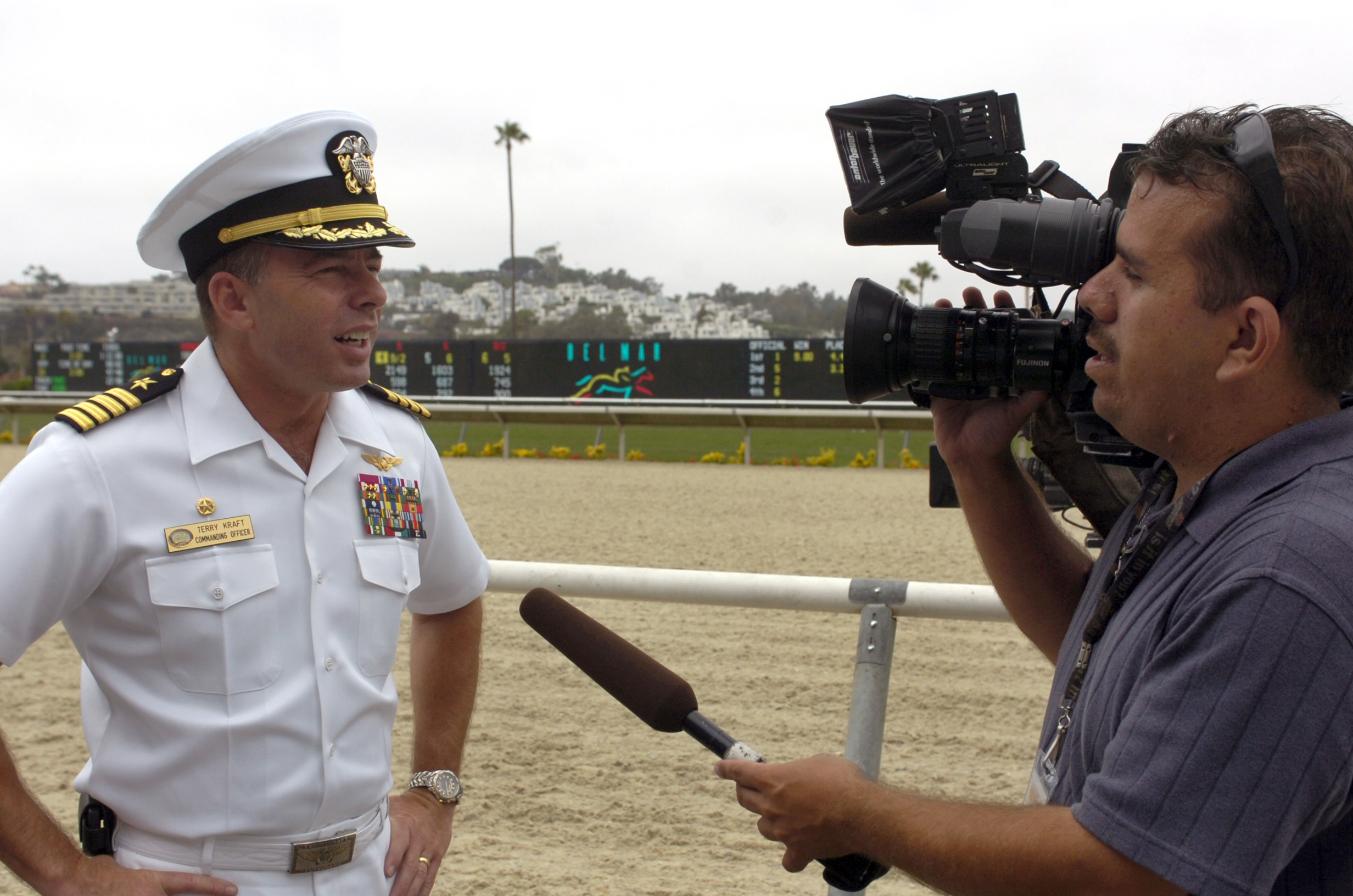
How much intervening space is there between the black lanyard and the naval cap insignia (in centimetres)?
134

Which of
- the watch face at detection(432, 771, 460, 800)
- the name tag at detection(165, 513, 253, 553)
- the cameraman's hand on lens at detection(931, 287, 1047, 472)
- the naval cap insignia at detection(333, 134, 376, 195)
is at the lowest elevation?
the watch face at detection(432, 771, 460, 800)

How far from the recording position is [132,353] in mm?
20953

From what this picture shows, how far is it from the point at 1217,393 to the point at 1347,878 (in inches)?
21.4

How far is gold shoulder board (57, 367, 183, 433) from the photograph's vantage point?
1610 millimetres

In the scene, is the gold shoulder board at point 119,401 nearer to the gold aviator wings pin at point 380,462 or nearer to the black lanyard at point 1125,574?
the gold aviator wings pin at point 380,462

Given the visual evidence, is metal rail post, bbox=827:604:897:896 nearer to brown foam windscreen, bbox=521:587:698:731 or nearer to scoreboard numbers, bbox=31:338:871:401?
brown foam windscreen, bbox=521:587:698:731

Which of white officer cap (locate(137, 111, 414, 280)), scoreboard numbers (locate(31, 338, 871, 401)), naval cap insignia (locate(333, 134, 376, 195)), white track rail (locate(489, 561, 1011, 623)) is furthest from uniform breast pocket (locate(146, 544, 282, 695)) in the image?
scoreboard numbers (locate(31, 338, 871, 401))

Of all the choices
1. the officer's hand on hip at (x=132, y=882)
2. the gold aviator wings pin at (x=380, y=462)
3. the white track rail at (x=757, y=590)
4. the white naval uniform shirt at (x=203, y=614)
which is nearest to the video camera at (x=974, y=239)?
the white track rail at (x=757, y=590)

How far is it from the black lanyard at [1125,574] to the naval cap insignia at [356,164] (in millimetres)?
1336

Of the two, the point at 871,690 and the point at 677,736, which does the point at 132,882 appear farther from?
the point at 677,736

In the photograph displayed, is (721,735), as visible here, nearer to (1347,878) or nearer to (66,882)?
(1347,878)

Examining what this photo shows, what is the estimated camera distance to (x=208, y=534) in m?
1.66

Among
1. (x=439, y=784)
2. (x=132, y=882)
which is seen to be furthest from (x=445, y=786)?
(x=132, y=882)

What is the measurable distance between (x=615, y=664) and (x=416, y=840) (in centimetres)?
57
